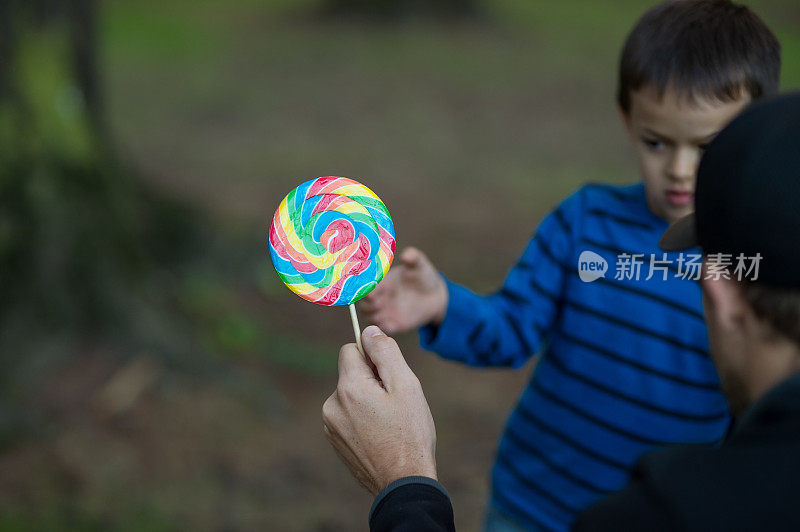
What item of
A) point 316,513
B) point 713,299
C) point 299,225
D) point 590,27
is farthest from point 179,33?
point 713,299

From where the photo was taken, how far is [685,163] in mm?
1808

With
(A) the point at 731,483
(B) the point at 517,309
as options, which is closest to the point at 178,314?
(B) the point at 517,309

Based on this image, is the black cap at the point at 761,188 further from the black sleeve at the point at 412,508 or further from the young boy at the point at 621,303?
the young boy at the point at 621,303

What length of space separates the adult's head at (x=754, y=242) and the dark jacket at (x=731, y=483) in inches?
3.3

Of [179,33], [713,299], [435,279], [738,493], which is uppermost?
[713,299]

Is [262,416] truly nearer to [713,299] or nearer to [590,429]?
[590,429]

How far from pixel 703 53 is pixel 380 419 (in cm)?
110

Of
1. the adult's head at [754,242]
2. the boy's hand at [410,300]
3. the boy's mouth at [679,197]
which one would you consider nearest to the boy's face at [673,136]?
the boy's mouth at [679,197]

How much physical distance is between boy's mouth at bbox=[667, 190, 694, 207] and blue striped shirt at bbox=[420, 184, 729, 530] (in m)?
0.09

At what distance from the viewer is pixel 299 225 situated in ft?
6.28

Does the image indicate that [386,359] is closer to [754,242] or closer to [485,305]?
[485,305]

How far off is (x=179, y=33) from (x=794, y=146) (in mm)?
12520

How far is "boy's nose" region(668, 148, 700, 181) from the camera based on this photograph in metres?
1.81

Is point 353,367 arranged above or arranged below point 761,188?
below
